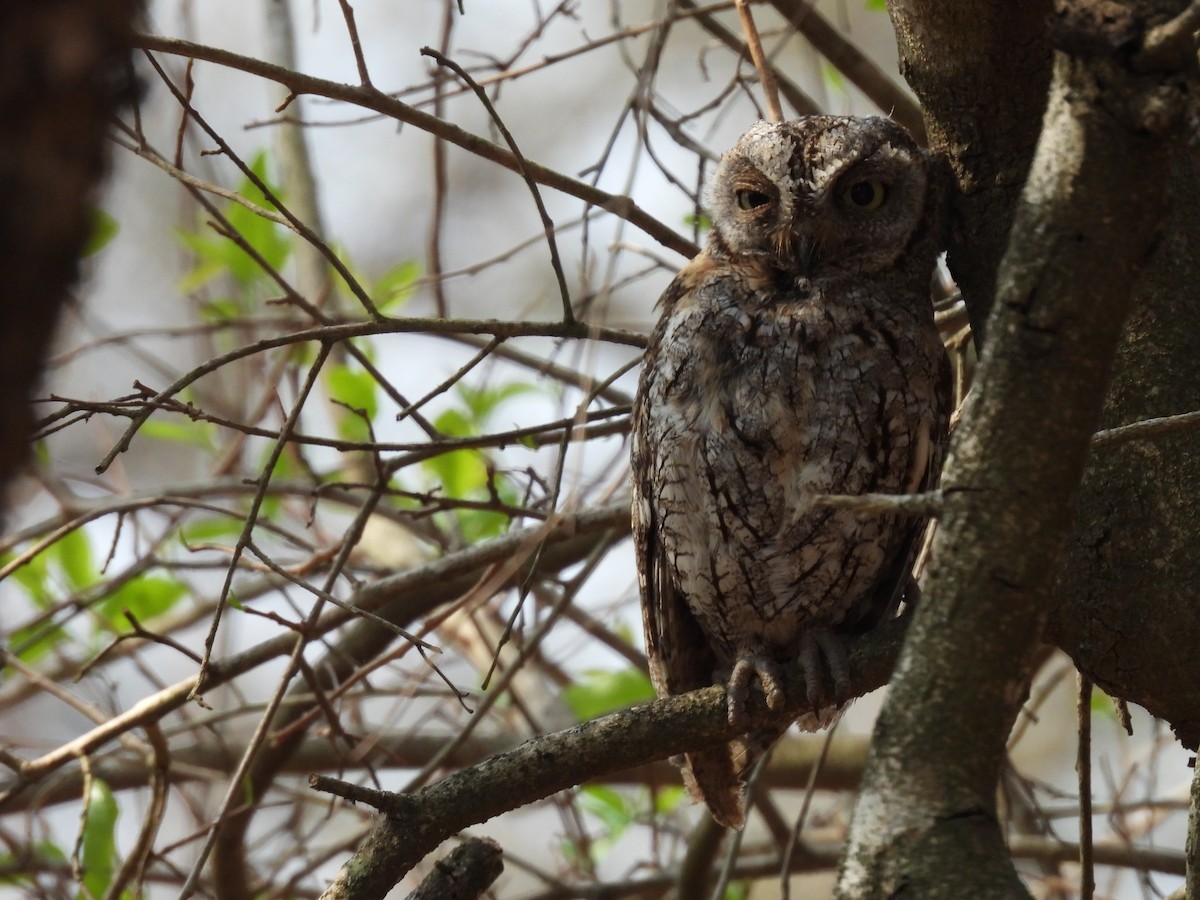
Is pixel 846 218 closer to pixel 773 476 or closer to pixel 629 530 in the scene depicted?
pixel 773 476

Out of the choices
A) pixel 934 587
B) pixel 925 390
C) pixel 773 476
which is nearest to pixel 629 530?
pixel 773 476

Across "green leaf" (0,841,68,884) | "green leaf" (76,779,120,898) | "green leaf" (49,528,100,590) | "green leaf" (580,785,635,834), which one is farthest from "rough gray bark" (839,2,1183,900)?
"green leaf" (49,528,100,590)

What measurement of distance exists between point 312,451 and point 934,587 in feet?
14.4

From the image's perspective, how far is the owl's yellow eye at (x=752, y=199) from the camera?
2.51 metres

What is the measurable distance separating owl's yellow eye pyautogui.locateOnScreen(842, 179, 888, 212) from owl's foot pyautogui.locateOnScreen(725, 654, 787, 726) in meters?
0.88

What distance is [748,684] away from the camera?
1972 mm

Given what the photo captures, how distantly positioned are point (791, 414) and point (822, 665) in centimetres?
44

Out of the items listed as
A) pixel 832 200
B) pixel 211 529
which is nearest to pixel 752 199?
pixel 832 200

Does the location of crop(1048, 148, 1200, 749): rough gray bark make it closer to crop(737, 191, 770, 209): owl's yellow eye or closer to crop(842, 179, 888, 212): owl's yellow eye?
crop(842, 179, 888, 212): owl's yellow eye

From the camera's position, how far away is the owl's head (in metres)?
2.33

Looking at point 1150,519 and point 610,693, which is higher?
point 610,693

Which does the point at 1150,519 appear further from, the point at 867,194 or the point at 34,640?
the point at 34,640

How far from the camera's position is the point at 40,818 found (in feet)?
11.2

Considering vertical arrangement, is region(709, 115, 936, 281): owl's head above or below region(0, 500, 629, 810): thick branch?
above
